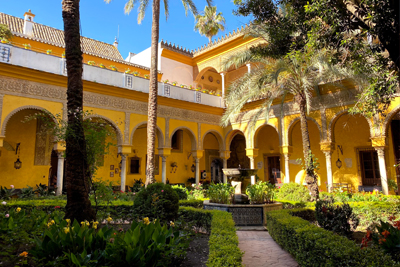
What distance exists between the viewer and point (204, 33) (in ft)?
73.8

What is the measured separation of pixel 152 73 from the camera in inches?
457

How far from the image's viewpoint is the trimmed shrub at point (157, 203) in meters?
5.53

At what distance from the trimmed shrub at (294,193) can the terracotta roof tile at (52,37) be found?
11.8 m

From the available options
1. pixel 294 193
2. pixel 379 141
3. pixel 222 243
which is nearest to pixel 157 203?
pixel 222 243

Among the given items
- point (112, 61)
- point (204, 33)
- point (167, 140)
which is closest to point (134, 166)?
point (167, 140)

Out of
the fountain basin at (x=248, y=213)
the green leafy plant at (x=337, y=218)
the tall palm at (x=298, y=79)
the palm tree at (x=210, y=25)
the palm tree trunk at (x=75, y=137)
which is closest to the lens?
the palm tree trunk at (x=75, y=137)

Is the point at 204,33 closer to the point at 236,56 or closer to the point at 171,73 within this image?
the point at 171,73

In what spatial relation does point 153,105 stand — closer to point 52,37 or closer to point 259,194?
point 259,194

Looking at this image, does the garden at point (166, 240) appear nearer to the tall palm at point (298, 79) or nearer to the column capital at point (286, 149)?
the tall palm at point (298, 79)

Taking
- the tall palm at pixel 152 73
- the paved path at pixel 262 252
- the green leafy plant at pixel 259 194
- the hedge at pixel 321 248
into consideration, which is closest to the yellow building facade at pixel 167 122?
the tall palm at pixel 152 73

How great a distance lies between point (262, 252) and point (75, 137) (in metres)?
3.84

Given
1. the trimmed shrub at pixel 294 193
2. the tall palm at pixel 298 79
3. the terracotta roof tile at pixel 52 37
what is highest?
the terracotta roof tile at pixel 52 37

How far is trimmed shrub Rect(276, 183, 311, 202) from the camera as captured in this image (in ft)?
31.5

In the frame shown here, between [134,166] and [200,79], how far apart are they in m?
8.06
